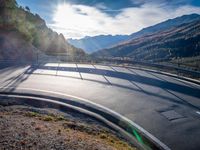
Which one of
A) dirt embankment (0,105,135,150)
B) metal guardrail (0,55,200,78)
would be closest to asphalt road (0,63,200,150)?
dirt embankment (0,105,135,150)

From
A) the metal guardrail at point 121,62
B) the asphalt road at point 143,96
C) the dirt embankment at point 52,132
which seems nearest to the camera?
the dirt embankment at point 52,132

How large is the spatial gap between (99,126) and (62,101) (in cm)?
401

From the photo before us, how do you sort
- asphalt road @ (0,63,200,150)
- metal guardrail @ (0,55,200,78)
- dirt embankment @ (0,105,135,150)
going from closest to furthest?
dirt embankment @ (0,105,135,150) < asphalt road @ (0,63,200,150) < metal guardrail @ (0,55,200,78)

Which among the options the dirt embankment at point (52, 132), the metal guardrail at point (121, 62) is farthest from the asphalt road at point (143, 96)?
the metal guardrail at point (121, 62)

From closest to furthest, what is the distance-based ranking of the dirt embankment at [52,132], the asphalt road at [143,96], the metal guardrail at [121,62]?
the dirt embankment at [52,132] → the asphalt road at [143,96] → the metal guardrail at [121,62]

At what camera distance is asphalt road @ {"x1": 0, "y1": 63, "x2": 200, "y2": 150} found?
33.2 feet

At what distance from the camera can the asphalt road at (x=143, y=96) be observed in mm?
10133

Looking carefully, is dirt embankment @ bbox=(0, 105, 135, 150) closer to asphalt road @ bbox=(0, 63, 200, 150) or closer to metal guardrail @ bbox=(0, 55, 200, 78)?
asphalt road @ bbox=(0, 63, 200, 150)

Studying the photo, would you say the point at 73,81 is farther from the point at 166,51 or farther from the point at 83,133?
the point at 166,51

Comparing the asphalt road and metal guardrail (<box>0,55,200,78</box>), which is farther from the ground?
metal guardrail (<box>0,55,200,78</box>)

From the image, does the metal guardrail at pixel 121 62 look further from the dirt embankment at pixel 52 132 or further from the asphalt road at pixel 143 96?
the dirt embankment at pixel 52 132

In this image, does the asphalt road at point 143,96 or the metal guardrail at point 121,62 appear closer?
the asphalt road at point 143,96

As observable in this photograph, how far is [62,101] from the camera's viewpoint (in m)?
14.0

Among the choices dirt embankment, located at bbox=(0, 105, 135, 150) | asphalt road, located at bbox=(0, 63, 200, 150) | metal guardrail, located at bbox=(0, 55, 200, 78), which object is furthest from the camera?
metal guardrail, located at bbox=(0, 55, 200, 78)
